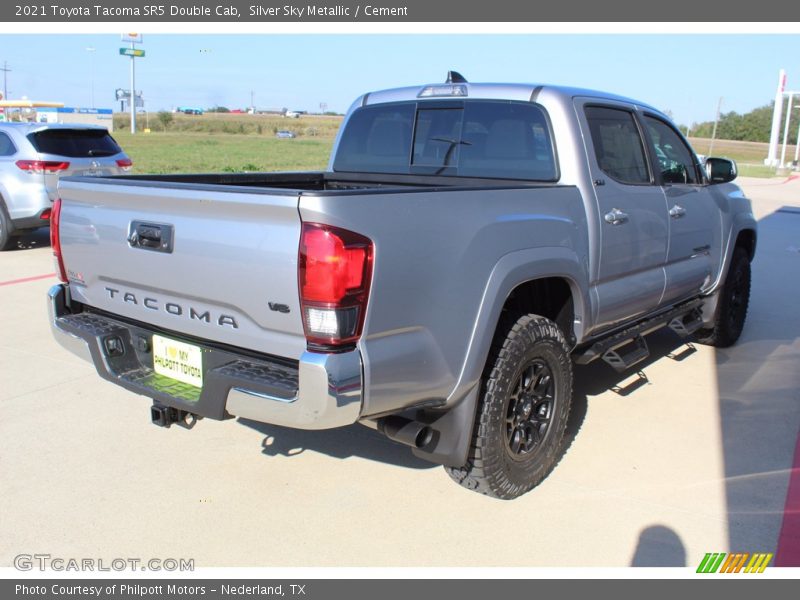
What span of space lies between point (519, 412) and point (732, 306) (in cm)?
352

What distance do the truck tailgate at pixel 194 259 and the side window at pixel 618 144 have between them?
2.23 m

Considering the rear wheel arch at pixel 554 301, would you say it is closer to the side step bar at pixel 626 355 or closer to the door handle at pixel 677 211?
the side step bar at pixel 626 355

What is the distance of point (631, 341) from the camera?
15.1 ft

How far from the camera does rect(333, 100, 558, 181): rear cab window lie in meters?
4.16

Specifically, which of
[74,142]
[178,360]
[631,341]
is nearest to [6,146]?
[74,142]

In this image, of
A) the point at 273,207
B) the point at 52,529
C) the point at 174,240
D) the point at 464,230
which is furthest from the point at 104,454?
the point at 464,230

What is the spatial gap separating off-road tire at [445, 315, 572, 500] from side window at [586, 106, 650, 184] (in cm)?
119

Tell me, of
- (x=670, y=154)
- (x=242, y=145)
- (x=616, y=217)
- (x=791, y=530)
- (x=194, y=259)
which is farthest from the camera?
(x=242, y=145)

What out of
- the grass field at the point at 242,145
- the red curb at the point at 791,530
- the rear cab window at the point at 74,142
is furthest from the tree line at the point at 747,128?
the red curb at the point at 791,530

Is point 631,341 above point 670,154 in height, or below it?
below

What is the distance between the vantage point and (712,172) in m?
5.46

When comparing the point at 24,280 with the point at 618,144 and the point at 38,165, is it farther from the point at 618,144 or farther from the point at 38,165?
the point at 618,144

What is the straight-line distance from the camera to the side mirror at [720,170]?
17.8ft
